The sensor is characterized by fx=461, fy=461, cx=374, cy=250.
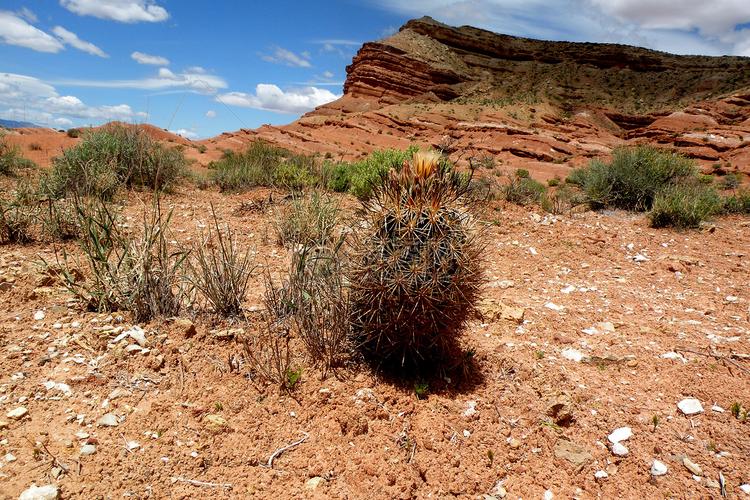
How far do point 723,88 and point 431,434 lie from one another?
145ft

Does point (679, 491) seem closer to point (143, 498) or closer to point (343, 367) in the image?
point (343, 367)

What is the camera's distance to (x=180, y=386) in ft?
9.93

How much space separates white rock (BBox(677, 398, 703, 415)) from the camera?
3.08 m

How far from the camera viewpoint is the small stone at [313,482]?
2480mm

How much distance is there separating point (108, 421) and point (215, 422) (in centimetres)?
59

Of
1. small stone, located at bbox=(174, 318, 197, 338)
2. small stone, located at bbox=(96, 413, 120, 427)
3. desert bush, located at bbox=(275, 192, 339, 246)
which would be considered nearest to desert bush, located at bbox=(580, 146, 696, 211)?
desert bush, located at bbox=(275, 192, 339, 246)

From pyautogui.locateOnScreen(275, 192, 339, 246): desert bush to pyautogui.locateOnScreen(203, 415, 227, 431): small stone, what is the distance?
293cm

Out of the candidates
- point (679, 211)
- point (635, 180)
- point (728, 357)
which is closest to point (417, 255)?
point (728, 357)

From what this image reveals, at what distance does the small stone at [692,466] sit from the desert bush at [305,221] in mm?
3972

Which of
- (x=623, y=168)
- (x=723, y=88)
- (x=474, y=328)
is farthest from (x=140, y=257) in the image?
(x=723, y=88)

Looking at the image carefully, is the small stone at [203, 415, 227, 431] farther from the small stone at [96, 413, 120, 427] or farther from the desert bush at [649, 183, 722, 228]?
the desert bush at [649, 183, 722, 228]

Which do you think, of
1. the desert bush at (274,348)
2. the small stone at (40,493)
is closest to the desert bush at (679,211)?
the desert bush at (274,348)

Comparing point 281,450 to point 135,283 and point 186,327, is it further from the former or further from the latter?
point 135,283

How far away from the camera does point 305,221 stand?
19.2 feet
